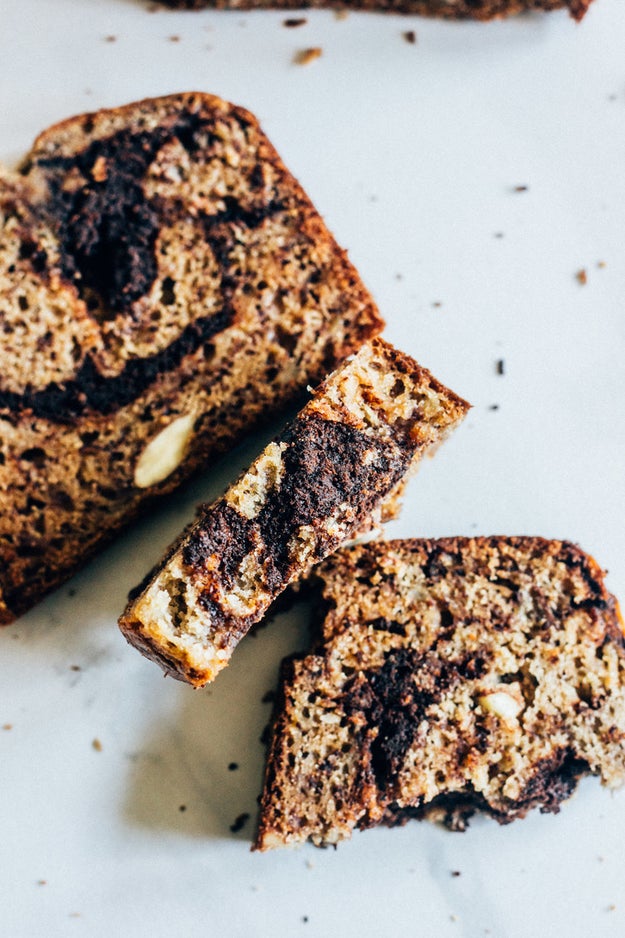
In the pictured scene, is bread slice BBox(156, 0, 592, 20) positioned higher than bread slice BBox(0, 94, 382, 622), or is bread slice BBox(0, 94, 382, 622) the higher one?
bread slice BBox(156, 0, 592, 20)

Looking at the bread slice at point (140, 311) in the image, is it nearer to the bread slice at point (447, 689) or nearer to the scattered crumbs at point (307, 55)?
the scattered crumbs at point (307, 55)

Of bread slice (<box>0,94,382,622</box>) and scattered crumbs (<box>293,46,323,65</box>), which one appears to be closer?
bread slice (<box>0,94,382,622</box>)

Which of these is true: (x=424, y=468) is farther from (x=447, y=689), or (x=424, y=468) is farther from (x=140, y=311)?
(x=140, y=311)

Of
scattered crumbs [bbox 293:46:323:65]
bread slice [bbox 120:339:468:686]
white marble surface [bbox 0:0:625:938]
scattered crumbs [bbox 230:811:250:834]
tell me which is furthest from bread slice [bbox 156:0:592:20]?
scattered crumbs [bbox 230:811:250:834]

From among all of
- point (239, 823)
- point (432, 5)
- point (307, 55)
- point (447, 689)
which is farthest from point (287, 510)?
point (432, 5)

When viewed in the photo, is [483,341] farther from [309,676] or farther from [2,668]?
[2,668]

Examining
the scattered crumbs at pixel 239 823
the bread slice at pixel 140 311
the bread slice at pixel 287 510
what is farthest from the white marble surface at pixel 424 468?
the bread slice at pixel 287 510

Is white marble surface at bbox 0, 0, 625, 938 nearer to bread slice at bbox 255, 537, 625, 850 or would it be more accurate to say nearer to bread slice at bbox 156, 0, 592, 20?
bread slice at bbox 156, 0, 592, 20

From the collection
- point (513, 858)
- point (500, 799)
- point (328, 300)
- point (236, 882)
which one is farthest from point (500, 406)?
point (236, 882)
